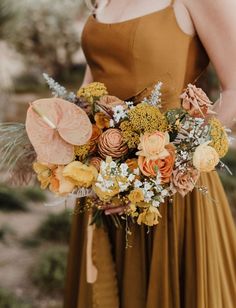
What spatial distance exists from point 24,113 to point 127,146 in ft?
15.4

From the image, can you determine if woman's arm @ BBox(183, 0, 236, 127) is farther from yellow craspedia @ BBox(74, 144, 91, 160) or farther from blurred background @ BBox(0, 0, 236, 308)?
yellow craspedia @ BBox(74, 144, 91, 160)

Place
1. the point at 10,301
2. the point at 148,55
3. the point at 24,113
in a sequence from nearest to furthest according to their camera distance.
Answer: the point at 148,55 < the point at 10,301 < the point at 24,113

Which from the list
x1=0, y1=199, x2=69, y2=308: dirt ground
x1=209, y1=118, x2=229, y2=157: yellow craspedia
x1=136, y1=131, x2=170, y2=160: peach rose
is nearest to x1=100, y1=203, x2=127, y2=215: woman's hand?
x1=136, y1=131, x2=170, y2=160: peach rose

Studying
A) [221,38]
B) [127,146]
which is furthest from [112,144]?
[221,38]

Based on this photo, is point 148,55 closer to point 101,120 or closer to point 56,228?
point 101,120

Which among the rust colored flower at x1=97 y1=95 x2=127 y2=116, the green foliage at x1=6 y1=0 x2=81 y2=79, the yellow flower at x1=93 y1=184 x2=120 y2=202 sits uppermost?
the green foliage at x1=6 y1=0 x2=81 y2=79

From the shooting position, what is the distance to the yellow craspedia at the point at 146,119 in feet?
5.33

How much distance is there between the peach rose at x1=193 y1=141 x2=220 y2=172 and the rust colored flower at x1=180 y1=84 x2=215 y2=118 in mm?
91

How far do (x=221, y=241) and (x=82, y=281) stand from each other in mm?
478

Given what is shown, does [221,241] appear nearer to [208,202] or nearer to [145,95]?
[208,202]

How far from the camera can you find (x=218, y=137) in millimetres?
1641

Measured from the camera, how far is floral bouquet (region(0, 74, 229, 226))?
5.32ft

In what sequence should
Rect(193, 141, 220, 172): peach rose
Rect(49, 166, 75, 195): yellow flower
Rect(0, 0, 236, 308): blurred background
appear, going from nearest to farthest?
Rect(193, 141, 220, 172): peach rose → Rect(49, 166, 75, 195): yellow flower → Rect(0, 0, 236, 308): blurred background

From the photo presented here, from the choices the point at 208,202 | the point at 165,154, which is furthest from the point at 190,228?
the point at 165,154
